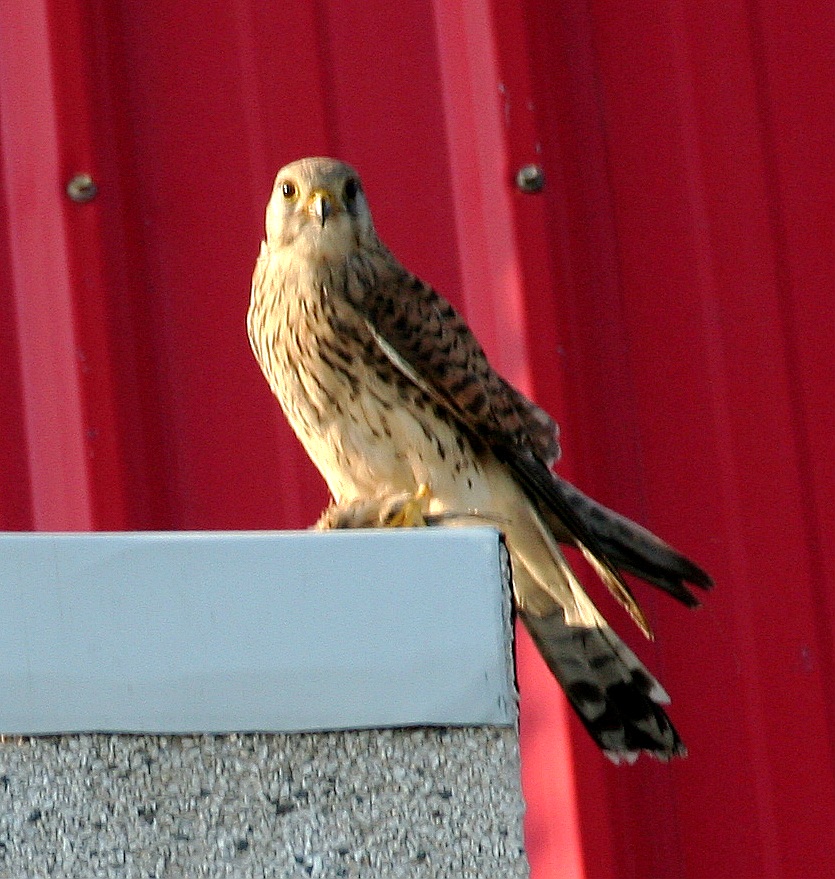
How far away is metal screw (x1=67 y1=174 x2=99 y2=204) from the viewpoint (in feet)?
10.3

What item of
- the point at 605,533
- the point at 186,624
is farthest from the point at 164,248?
the point at 186,624

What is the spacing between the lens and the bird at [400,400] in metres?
2.82

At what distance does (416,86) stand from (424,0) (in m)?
0.17

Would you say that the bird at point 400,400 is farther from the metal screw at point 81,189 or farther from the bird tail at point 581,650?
the metal screw at point 81,189

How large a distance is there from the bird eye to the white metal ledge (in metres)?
1.52

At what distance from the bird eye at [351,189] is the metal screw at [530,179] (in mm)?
312

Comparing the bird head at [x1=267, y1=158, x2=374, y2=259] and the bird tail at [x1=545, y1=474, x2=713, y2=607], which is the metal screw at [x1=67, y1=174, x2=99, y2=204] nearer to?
the bird head at [x1=267, y1=158, x2=374, y2=259]

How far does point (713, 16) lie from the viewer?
10.7 feet

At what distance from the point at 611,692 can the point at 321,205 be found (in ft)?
3.11

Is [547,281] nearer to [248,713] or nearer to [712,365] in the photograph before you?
[712,365]

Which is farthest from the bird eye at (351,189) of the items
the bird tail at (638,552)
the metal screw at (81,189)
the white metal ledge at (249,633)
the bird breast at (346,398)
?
the white metal ledge at (249,633)

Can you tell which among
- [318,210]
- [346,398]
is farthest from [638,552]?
[318,210]

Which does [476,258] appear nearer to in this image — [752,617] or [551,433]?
[551,433]

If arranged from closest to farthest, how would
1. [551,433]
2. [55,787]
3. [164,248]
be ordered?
1. [55,787]
2. [551,433]
3. [164,248]
